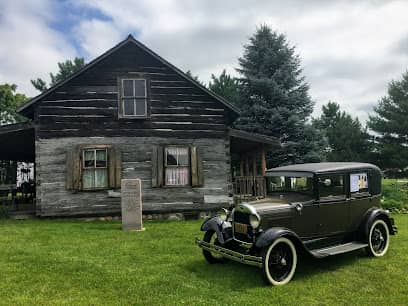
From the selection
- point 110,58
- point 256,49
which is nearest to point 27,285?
point 110,58

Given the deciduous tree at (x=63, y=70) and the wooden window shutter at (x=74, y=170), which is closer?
the wooden window shutter at (x=74, y=170)

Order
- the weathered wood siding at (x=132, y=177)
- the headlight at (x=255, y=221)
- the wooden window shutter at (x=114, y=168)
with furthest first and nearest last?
the wooden window shutter at (x=114, y=168) < the weathered wood siding at (x=132, y=177) < the headlight at (x=255, y=221)

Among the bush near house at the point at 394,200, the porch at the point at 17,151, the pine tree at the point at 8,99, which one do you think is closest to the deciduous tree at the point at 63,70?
the pine tree at the point at 8,99

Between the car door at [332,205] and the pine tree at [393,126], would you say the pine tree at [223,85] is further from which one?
the car door at [332,205]

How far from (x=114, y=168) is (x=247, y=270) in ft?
25.4

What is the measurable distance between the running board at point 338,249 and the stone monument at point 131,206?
584 centimetres

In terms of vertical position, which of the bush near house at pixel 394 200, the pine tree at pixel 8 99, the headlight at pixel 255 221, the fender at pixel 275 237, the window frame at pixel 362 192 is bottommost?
the bush near house at pixel 394 200

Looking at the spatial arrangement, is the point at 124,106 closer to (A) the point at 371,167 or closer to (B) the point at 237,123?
(A) the point at 371,167

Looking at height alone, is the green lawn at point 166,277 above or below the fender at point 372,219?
below

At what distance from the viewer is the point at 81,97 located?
1250 cm

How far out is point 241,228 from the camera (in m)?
5.72

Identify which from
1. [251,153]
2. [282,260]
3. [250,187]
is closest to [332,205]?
[282,260]

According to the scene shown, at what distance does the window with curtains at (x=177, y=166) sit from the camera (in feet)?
42.4

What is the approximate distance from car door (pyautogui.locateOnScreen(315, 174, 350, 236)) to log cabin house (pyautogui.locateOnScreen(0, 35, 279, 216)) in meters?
7.10
